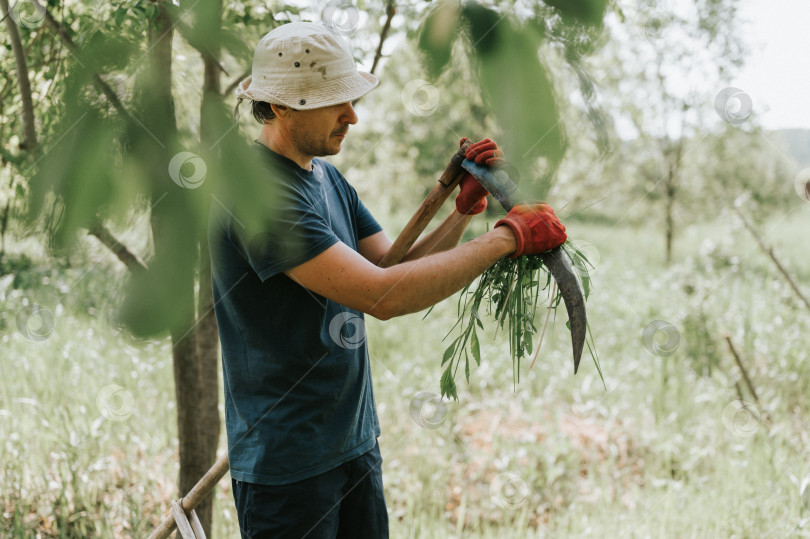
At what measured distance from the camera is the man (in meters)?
1.54

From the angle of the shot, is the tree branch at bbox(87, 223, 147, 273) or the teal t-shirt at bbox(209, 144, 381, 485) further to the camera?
the teal t-shirt at bbox(209, 144, 381, 485)

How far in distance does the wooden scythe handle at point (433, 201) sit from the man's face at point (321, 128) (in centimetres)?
28

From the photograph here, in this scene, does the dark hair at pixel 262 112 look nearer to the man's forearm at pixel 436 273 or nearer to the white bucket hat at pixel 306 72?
the white bucket hat at pixel 306 72

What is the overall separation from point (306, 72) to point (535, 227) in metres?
0.65

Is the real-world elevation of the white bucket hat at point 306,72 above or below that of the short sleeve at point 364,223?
above

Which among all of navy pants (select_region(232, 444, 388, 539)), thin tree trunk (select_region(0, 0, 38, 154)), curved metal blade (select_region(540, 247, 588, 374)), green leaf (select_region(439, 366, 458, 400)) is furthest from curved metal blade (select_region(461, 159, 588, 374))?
thin tree trunk (select_region(0, 0, 38, 154))

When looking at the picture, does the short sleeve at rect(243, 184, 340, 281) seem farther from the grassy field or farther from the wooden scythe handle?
the grassy field

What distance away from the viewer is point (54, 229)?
3.12 feet

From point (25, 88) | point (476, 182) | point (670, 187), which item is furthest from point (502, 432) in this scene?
point (670, 187)

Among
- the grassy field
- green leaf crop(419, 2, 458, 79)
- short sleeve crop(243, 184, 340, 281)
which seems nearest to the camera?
green leaf crop(419, 2, 458, 79)

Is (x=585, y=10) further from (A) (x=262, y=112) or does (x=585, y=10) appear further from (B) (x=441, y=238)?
(B) (x=441, y=238)

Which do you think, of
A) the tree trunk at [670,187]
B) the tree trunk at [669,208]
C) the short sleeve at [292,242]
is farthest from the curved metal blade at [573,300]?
the tree trunk at [670,187]

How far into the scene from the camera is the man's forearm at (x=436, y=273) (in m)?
1.56

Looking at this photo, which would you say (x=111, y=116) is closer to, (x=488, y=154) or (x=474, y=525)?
(x=488, y=154)
